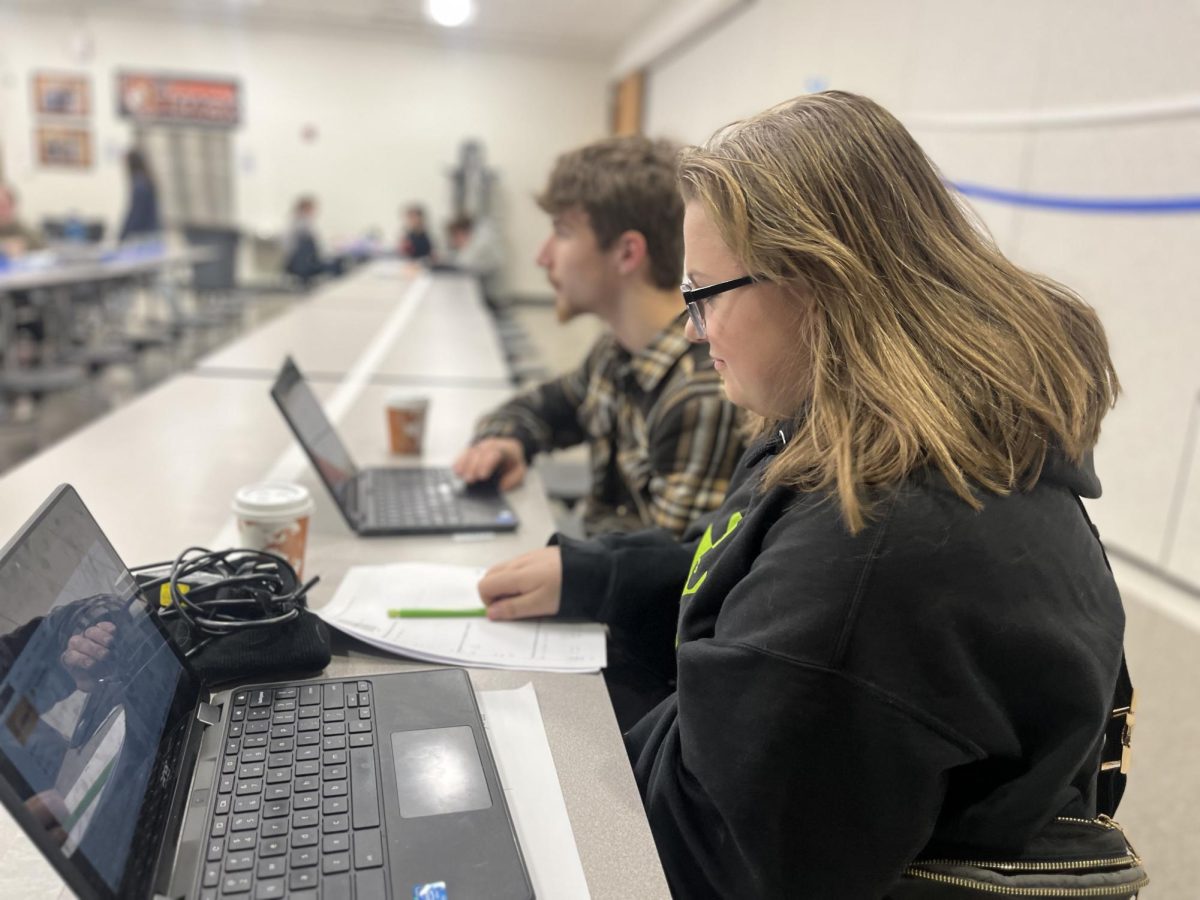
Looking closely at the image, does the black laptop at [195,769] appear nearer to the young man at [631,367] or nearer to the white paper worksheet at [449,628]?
the white paper worksheet at [449,628]

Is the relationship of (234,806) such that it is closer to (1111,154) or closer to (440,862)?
(440,862)

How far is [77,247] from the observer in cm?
607

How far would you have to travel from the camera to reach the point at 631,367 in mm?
1636

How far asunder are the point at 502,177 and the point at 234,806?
10814mm

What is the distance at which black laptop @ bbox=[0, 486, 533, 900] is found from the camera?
58 centimetres

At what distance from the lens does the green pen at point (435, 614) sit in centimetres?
107

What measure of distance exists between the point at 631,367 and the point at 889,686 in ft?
3.45

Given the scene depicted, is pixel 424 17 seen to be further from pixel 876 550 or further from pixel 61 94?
pixel 876 550

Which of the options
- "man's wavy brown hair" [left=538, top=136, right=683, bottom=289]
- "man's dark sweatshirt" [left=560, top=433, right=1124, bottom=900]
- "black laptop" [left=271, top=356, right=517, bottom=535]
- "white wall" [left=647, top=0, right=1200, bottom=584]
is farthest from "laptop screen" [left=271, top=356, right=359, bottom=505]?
"white wall" [left=647, top=0, right=1200, bottom=584]

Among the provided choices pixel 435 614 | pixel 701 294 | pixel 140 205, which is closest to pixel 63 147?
pixel 140 205

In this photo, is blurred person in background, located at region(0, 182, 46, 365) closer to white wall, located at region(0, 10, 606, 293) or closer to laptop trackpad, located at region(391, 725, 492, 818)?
white wall, located at region(0, 10, 606, 293)

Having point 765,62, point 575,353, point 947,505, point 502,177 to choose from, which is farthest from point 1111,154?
point 502,177

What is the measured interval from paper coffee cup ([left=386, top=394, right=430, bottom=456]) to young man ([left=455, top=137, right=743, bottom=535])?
127mm

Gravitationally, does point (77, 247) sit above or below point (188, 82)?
below
